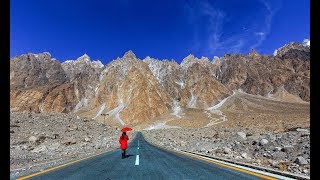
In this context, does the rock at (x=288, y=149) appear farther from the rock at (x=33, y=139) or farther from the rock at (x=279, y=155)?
the rock at (x=33, y=139)

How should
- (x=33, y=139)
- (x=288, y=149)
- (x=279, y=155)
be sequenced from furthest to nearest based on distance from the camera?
(x=33, y=139), (x=288, y=149), (x=279, y=155)

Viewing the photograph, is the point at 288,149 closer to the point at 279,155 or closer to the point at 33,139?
the point at 279,155

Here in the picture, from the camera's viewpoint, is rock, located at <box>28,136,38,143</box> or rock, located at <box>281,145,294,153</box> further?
rock, located at <box>28,136,38,143</box>

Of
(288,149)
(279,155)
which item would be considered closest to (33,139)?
(279,155)

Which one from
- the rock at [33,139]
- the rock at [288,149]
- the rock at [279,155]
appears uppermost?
the rock at [288,149]

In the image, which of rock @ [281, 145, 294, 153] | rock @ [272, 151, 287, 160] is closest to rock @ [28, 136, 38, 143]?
rock @ [272, 151, 287, 160]

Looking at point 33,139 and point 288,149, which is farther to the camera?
point 33,139

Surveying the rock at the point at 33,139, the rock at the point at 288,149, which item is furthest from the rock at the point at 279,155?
the rock at the point at 33,139

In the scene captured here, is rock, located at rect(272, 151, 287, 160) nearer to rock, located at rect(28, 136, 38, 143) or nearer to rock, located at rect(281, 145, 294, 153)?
rock, located at rect(281, 145, 294, 153)

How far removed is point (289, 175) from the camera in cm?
1060

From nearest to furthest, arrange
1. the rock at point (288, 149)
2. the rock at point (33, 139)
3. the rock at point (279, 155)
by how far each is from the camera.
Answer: the rock at point (279, 155) → the rock at point (288, 149) → the rock at point (33, 139)

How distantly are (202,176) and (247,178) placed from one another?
147 centimetres
